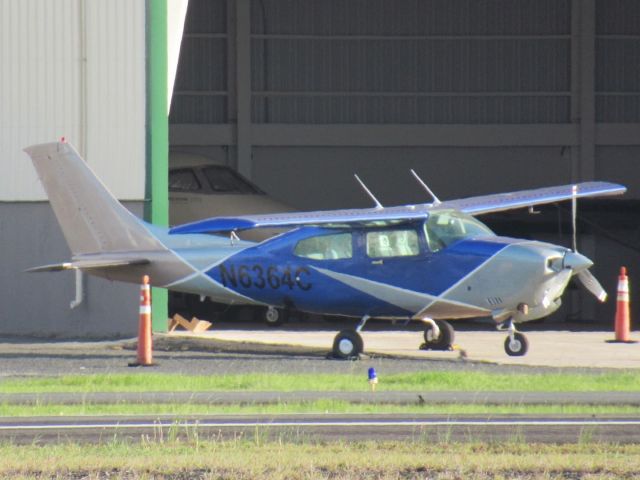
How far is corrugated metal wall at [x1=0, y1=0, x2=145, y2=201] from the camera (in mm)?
18938

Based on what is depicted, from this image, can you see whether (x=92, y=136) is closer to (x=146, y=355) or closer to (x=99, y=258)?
(x=99, y=258)

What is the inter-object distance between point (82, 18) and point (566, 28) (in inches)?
627

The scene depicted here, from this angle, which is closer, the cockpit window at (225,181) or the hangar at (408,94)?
the cockpit window at (225,181)

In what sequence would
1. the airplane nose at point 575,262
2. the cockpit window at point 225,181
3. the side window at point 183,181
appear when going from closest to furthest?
1. the airplane nose at point 575,262
2. the side window at point 183,181
3. the cockpit window at point 225,181

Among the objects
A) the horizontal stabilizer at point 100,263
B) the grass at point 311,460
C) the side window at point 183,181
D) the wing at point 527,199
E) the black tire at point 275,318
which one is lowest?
the black tire at point 275,318

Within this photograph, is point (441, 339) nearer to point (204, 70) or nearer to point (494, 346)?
point (494, 346)

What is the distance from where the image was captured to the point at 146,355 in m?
15.1

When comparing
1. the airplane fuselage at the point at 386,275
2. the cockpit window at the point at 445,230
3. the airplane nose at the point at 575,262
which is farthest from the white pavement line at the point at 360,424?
the cockpit window at the point at 445,230

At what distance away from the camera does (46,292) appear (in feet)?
63.0

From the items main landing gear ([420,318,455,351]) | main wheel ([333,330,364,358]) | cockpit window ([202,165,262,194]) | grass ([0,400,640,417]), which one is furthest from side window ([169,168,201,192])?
grass ([0,400,640,417])

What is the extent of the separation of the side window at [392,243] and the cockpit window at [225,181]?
8.58 meters

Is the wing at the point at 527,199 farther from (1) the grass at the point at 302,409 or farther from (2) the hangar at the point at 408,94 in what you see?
(2) the hangar at the point at 408,94

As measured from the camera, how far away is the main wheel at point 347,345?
1577 cm

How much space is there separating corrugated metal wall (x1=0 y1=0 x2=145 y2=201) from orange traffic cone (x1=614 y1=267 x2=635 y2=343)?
674cm
